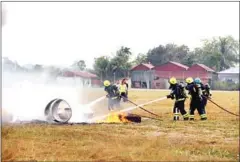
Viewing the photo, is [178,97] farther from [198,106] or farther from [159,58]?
[159,58]

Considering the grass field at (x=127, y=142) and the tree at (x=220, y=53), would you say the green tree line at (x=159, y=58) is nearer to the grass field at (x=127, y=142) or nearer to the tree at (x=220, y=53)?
the tree at (x=220, y=53)

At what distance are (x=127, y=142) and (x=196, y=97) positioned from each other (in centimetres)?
571

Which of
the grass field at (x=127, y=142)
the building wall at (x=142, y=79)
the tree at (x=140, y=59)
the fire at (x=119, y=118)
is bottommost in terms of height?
the grass field at (x=127, y=142)

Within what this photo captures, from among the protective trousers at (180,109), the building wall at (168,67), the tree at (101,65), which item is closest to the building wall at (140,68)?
the building wall at (168,67)

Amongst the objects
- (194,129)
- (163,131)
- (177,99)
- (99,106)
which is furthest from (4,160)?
(99,106)

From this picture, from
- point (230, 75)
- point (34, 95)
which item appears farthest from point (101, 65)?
point (230, 75)

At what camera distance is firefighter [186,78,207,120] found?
14.0 m

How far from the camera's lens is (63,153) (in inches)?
304

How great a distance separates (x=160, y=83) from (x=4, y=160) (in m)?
12.1

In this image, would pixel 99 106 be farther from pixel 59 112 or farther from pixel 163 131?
pixel 163 131

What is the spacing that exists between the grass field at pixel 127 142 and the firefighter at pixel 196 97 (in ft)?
3.05

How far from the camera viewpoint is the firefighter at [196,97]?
14.0 metres

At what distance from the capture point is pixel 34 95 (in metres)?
14.9

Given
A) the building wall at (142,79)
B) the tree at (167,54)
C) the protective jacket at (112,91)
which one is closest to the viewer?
the protective jacket at (112,91)
